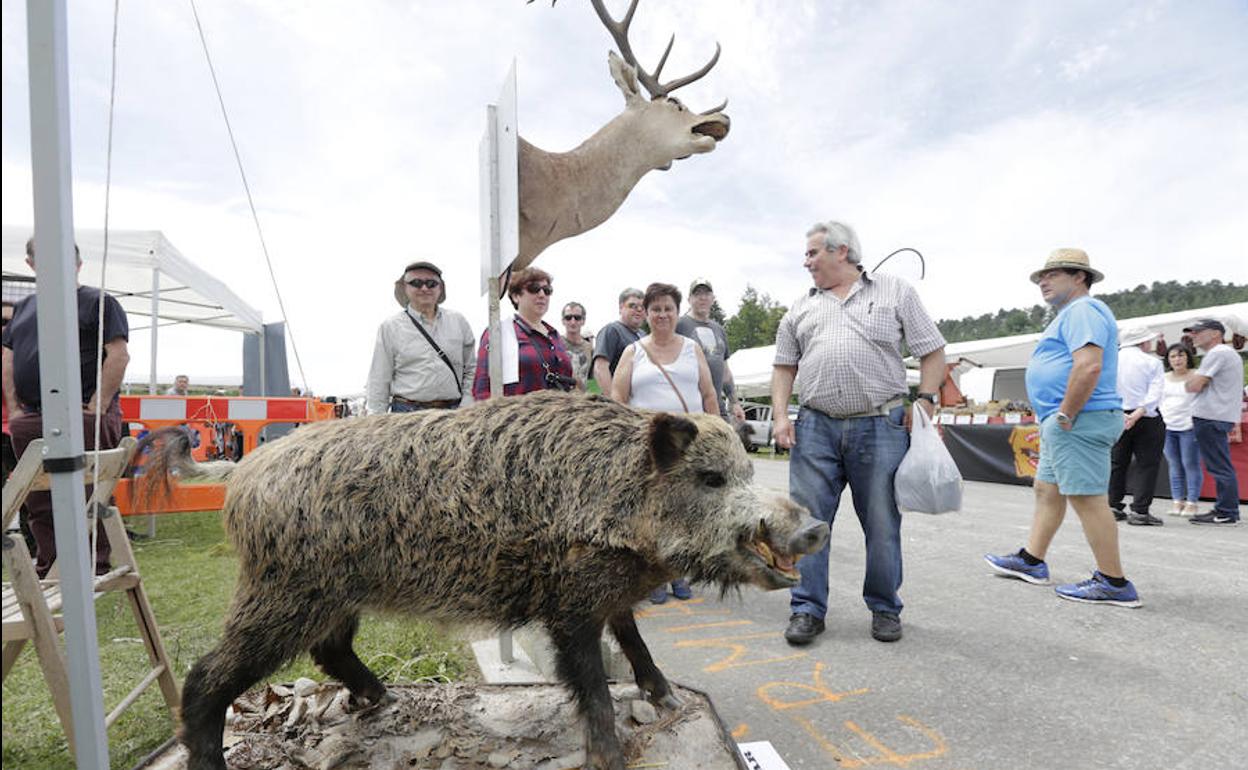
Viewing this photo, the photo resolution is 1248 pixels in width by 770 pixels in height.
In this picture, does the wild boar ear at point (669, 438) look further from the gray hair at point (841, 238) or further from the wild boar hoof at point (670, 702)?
the gray hair at point (841, 238)

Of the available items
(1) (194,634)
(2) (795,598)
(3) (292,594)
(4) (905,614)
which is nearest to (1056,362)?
(4) (905,614)

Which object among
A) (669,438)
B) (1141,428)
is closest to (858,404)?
(669,438)

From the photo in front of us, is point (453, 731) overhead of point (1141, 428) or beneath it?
beneath

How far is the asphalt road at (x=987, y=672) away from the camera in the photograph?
246 centimetres

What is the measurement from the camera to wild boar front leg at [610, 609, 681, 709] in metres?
2.63

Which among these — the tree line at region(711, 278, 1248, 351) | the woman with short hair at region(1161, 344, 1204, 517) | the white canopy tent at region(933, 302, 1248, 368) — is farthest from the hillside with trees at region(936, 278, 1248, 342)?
the woman with short hair at region(1161, 344, 1204, 517)

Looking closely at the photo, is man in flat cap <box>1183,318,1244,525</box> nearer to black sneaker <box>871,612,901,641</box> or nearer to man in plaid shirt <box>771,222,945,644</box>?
man in plaid shirt <box>771,222,945,644</box>

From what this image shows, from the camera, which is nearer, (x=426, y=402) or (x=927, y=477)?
(x=927, y=477)

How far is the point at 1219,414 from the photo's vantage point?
278 inches

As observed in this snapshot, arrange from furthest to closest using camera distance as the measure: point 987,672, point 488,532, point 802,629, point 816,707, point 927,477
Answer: point 802,629 → point 927,477 → point 987,672 → point 816,707 → point 488,532

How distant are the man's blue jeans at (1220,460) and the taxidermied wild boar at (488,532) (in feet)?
24.6

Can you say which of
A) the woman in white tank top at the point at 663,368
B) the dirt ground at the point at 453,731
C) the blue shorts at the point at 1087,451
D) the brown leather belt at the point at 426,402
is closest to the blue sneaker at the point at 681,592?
the woman in white tank top at the point at 663,368

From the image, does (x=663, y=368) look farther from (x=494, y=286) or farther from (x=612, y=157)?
(x=612, y=157)

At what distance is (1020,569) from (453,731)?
404 centimetres
